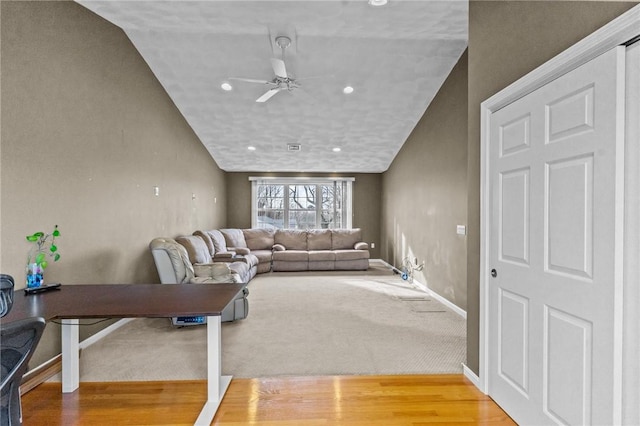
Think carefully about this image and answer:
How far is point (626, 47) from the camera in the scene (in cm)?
132

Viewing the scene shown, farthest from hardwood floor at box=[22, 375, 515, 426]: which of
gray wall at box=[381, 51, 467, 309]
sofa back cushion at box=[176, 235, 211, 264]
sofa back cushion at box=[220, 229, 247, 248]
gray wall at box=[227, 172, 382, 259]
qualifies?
gray wall at box=[227, 172, 382, 259]

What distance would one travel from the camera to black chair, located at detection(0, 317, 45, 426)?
0.91m

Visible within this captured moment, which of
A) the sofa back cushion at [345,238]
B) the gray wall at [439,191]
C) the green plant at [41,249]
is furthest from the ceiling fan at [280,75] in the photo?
the sofa back cushion at [345,238]

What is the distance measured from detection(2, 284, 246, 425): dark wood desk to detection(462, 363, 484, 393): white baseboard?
176 centimetres

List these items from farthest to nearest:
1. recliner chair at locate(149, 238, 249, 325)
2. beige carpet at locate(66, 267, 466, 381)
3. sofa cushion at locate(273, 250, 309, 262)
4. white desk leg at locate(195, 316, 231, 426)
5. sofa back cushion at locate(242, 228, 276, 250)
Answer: sofa back cushion at locate(242, 228, 276, 250) < sofa cushion at locate(273, 250, 309, 262) < recliner chair at locate(149, 238, 249, 325) < beige carpet at locate(66, 267, 466, 381) < white desk leg at locate(195, 316, 231, 426)

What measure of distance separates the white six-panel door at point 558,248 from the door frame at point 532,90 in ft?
0.11

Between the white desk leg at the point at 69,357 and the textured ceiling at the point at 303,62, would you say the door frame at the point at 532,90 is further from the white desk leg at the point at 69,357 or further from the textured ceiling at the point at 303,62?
the white desk leg at the point at 69,357

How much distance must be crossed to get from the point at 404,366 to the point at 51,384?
8.68 ft

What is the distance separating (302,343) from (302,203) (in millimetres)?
5731

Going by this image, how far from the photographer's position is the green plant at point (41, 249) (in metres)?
2.27

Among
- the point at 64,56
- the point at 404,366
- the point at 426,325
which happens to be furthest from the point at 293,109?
the point at 404,366

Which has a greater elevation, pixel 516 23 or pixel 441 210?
pixel 516 23

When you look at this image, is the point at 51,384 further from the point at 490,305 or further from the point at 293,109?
the point at 293,109

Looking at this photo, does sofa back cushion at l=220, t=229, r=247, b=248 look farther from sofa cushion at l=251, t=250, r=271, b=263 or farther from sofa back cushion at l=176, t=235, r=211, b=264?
sofa back cushion at l=176, t=235, r=211, b=264
